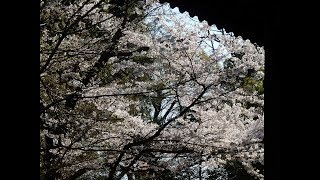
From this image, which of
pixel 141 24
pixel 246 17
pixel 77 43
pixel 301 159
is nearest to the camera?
pixel 301 159

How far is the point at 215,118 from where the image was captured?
24.0ft

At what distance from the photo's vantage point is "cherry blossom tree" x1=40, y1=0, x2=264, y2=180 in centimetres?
649

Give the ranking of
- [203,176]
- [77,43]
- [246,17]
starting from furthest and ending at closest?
[203,176] < [77,43] < [246,17]

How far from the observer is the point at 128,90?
686 centimetres

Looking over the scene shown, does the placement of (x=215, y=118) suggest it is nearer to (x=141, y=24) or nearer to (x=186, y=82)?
(x=186, y=82)

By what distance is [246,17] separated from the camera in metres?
2.92

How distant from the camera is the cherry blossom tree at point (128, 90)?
649 centimetres

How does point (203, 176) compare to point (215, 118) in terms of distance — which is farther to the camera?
point (203, 176)
